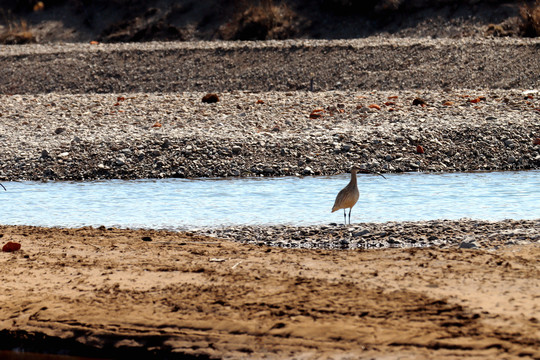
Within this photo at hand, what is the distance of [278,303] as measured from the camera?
6371 mm

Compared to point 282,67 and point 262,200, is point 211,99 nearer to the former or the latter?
point 282,67

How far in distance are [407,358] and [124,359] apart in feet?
6.62

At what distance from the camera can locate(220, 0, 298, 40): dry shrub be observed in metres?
31.5

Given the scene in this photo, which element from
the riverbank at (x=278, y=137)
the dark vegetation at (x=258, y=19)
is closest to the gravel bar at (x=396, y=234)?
the riverbank at (x=278, y=137)

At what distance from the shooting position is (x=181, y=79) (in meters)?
23.6

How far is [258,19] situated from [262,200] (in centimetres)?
2066

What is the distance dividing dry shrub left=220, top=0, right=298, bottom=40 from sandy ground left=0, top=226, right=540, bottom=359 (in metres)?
24.0

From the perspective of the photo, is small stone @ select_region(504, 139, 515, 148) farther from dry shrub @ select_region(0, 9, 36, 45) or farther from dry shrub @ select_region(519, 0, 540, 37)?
dry shrub @ select_region(0, 9, 36, 45)

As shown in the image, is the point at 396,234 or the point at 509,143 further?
the point at 509,143

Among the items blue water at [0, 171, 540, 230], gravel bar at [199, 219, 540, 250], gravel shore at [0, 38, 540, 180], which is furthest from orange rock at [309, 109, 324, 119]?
gravel bar at [199, 219, 540, 250]

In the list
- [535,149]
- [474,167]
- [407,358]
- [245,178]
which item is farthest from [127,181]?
[407,358]

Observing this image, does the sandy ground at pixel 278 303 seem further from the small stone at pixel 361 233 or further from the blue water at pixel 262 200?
the blue water at pixel 262 200

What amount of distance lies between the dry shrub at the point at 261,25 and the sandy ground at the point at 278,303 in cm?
2395

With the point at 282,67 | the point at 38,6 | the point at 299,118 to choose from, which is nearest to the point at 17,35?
the point at 38,6
